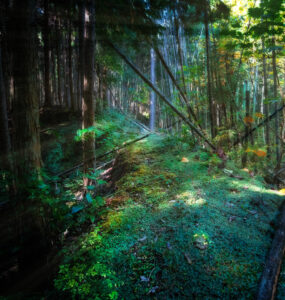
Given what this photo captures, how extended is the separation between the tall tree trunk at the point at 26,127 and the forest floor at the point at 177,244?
0.43 m

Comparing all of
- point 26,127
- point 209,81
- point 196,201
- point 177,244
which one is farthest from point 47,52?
point 177,244

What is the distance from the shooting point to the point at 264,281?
53.8 inches

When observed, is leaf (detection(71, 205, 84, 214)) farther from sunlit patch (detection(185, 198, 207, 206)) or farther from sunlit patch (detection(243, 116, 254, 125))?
sunlit patch (detection(243, 116, 254, 125))

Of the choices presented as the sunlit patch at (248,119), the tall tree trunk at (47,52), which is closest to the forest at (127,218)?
the sunlit patch at (248,119)

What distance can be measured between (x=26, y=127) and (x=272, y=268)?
105 inches

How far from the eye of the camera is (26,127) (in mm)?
1933

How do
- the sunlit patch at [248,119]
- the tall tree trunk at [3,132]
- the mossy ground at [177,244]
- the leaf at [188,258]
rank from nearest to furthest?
1. the mossy ground at [177,244]
2. the leaf at [188,258]
3. the tall tree trunk at [3,132]
4. the sunlit patch at [248,119]

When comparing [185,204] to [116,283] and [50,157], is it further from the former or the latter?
[50,157]

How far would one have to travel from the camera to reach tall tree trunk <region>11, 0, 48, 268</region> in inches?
72.9

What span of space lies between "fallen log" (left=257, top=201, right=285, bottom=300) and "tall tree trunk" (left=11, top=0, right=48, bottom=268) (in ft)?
6.70

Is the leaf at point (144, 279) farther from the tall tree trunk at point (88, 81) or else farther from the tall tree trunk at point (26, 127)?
the tall tree trunk at point (88, 81)

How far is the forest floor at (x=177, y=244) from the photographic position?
1417 mm

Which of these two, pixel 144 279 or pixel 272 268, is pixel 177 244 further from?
pixel 272 268

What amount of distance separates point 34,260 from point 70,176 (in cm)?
351
